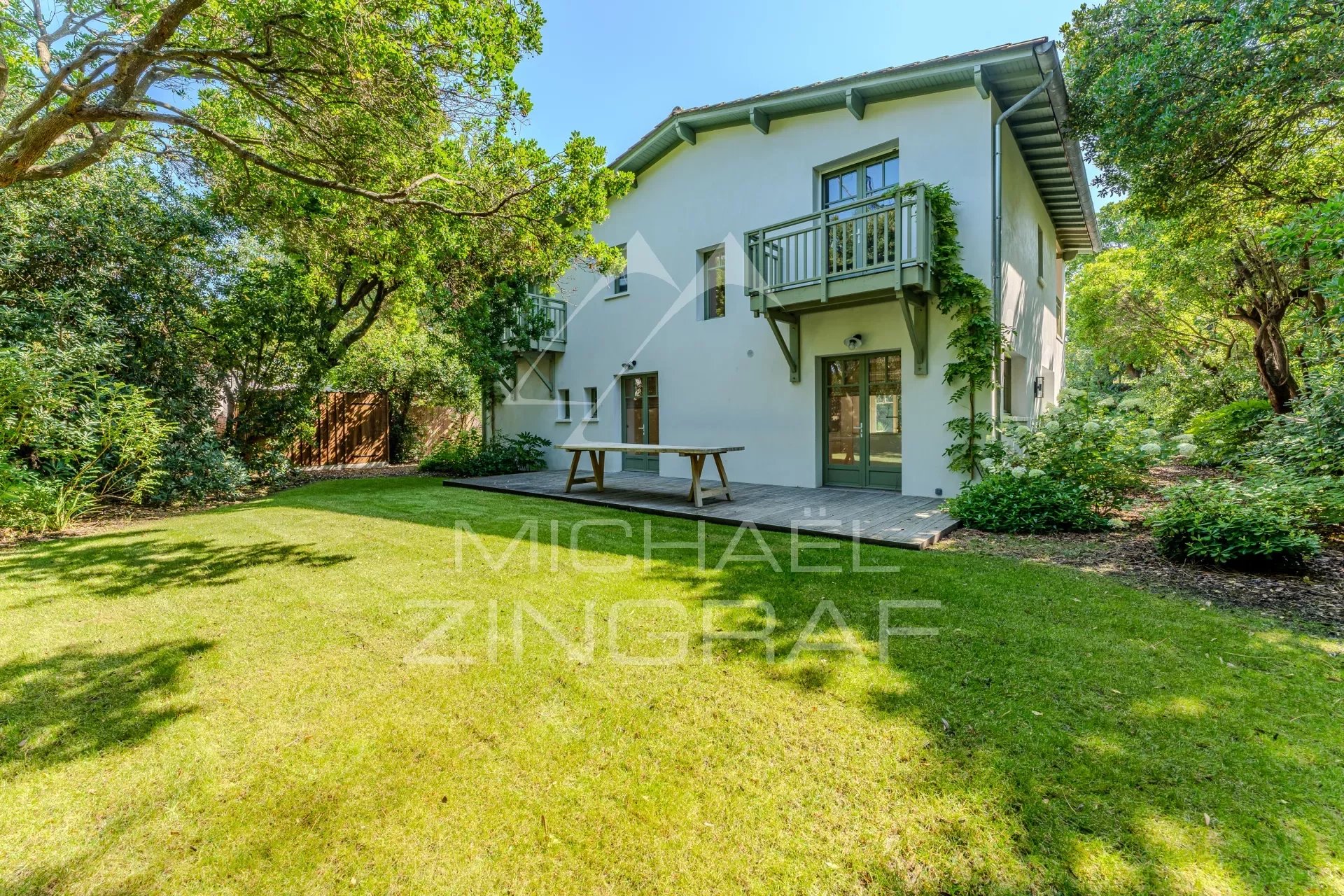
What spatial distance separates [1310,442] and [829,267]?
5067 millimetres

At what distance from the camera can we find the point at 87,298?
658 centimetres

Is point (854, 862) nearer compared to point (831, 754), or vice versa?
point (854, 862)

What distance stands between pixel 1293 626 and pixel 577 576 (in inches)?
174

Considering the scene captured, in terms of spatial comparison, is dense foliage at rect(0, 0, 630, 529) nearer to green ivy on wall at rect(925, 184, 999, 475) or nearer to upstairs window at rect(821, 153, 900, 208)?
upstairs window at rect(821, 153, 900, 208)

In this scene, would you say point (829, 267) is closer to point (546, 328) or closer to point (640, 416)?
point (640, 416)

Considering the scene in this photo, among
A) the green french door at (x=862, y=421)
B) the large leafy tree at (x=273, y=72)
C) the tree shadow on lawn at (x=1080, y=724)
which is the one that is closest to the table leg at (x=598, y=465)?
the green french door at (x=862, y=421)

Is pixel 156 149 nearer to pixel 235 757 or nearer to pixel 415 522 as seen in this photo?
pixel 415 522

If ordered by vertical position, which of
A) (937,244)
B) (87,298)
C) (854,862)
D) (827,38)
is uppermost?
(827,38)

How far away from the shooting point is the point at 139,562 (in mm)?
4672

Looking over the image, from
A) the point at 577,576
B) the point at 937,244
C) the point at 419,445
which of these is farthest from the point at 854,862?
the point at 419,445

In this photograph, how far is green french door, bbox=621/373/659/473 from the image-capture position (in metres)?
10.8

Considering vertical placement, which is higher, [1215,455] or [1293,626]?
[1215,455]

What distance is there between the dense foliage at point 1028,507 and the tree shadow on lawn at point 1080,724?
1529 millimetres

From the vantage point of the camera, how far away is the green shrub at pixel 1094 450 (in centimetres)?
561
